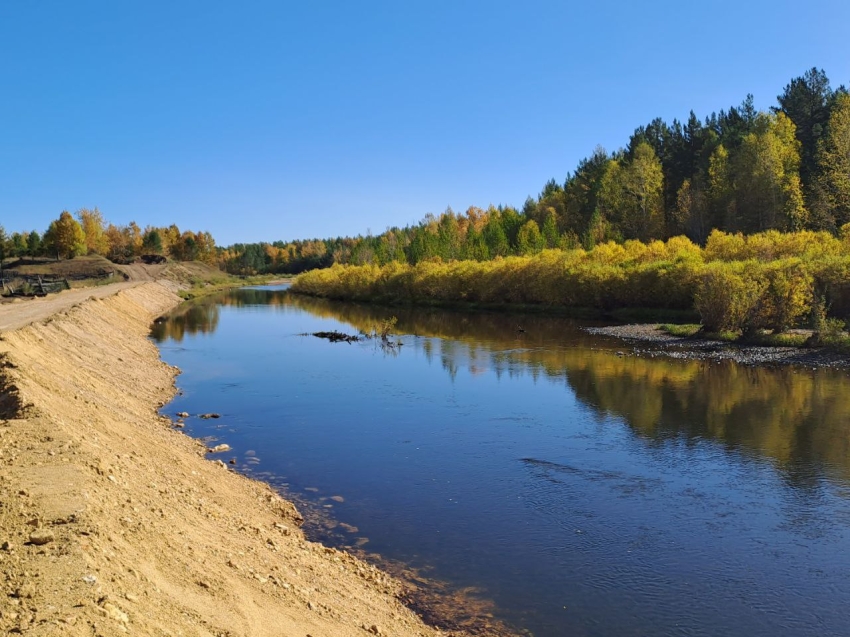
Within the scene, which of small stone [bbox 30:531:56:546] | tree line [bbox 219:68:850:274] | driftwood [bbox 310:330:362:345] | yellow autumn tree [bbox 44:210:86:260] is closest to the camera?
Answer: small stone [bbox 30:531:56:546]

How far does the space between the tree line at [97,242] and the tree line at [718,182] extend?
72.2 m

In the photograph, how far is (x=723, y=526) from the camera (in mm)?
15172

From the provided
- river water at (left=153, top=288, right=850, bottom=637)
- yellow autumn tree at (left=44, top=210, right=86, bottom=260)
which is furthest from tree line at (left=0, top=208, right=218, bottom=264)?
river water at (left=153, top=288, right=850, bottom=637)

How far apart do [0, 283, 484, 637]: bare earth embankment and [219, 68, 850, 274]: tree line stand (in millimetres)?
66645

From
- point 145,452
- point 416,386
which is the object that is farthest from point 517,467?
point 416,386

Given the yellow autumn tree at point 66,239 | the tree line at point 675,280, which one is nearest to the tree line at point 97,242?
the yellow autumn tree at point 66,239

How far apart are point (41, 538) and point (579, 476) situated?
14.4 m

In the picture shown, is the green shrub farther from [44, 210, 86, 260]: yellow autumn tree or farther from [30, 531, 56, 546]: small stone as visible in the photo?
[44, 210, 86, 260]: yellow autumn tree

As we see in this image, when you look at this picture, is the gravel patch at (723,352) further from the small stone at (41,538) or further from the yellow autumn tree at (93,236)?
the yellow autumn tree at (93,236)

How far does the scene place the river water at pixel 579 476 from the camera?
1227 centimetres

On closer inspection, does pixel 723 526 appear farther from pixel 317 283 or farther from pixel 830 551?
pixel 317 283

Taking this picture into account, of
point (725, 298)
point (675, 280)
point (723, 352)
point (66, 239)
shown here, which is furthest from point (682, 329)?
point (66, 239)

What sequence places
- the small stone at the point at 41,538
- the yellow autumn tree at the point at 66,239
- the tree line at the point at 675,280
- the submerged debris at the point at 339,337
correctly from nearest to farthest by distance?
the small stone at the point at 41,538 < the tree line at the point at 675,280 < the submerged debris at the point at 339,337 < the yellow autumn tree at the point at 66,239

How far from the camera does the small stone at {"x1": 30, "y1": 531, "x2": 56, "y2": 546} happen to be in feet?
25.8
